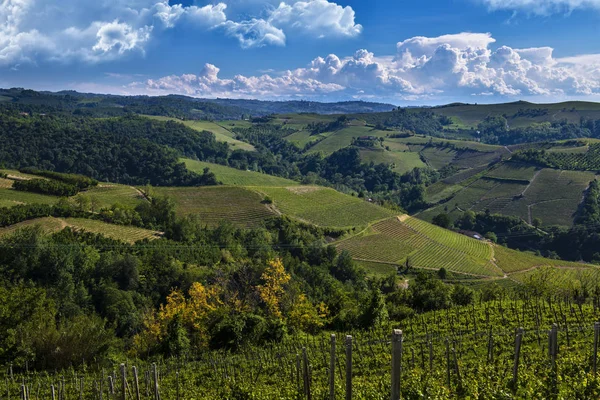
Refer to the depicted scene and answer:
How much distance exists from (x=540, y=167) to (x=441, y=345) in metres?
176

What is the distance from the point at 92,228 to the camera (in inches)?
3302

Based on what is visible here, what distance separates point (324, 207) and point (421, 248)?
105 ft

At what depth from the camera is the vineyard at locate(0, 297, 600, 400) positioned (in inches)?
548

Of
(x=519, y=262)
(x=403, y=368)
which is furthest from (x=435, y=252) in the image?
(x=403, y=368)

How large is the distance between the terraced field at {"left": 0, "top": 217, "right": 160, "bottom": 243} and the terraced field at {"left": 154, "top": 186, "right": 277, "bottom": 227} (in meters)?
21.1

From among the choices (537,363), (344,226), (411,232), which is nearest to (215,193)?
(344,226)

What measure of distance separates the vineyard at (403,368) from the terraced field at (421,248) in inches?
2335

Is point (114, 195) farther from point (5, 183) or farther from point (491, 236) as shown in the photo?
point (491, 236)

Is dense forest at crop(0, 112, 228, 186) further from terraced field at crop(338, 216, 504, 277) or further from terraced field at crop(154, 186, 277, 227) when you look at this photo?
terraced field at crop(338, 216, 504, 277)

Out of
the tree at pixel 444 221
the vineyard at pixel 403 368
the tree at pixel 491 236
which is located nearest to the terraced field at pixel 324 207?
the tree at pixel 444 221

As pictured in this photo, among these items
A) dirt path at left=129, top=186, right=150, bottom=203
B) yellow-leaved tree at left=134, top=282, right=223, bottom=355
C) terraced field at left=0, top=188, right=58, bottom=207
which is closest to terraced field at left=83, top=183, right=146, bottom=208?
dirt path at left=129, top=186, right=150, bottom=203

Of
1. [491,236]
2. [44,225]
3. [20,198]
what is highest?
[20,198]

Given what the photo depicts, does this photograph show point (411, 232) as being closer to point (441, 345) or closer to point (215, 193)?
point (215, 193)

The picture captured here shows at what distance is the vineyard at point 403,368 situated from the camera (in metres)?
13.9
